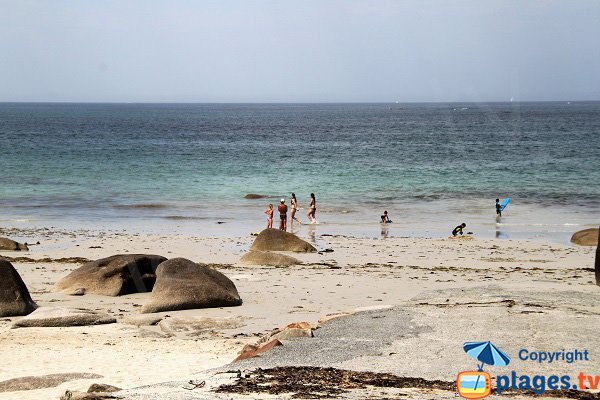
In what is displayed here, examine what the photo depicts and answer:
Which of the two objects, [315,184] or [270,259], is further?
[315,184]

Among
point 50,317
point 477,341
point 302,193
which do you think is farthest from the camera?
point 302,193

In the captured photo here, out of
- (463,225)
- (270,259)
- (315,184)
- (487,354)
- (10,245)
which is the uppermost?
(487,354)

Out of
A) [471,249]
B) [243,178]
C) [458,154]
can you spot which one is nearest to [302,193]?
[243,178]

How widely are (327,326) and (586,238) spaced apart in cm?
1755

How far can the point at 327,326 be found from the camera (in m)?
11.8

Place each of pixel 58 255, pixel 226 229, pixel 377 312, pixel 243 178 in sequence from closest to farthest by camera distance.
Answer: pixel 377 312
pixel 58 255
pixel 226 229
pixel 243 178

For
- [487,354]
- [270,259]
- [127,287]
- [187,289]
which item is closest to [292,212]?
[270,259]

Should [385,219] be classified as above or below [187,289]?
below

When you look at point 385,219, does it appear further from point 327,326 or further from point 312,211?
point 327,326

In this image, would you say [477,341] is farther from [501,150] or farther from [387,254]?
[501,150]

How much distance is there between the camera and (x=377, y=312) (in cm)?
1269

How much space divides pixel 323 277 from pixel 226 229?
13.0 meters

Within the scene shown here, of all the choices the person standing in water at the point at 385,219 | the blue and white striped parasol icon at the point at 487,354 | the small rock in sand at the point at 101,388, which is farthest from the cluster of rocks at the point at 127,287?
the person standing in water at the point at 385,219

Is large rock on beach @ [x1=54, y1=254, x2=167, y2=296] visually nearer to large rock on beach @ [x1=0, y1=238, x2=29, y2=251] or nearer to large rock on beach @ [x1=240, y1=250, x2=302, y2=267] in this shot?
large rock on beach @ [x1=240, y1=250, x2=302, y2=267]
